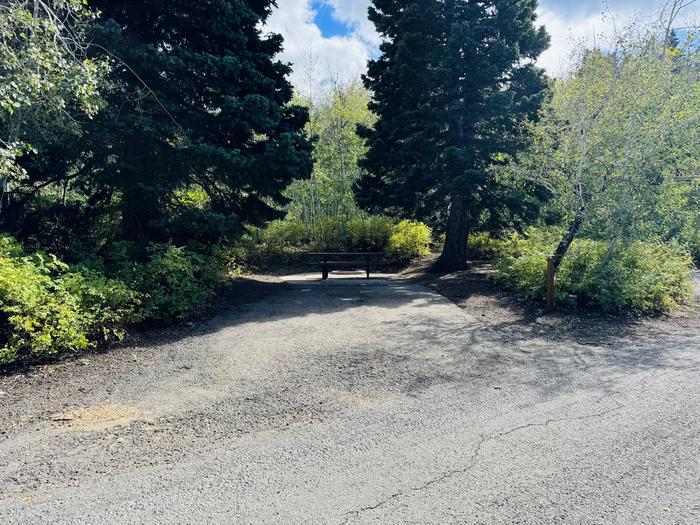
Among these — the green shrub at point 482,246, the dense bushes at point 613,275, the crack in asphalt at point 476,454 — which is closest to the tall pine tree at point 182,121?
the dense bushes at point 613,275

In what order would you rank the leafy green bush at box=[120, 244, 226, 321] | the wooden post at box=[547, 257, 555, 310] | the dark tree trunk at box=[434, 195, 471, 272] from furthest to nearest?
1. the dark tree trunk at box=[434, 195, 471, 272]
2. the wooden post at box=[547, 257, 555, 310]
3. the leafy green bush at box=[120, 244, 226, 321]

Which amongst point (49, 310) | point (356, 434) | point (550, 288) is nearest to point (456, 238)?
point (550, 288)

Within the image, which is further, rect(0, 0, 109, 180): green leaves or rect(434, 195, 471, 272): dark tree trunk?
rect(434, 195, 471, 272): dark tree trunk

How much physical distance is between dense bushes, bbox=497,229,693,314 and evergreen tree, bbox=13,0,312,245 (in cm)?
520

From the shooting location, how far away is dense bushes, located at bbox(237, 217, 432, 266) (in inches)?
566

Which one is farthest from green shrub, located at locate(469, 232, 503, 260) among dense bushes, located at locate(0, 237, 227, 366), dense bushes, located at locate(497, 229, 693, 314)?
dense bushes, located at locate(0, 237, 227, 366)

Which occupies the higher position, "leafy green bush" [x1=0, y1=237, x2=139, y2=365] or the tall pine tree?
the tall pine tree

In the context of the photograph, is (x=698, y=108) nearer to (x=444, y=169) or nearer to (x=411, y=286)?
(x=444, y=169)

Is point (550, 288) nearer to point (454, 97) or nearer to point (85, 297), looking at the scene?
point (454, 97)

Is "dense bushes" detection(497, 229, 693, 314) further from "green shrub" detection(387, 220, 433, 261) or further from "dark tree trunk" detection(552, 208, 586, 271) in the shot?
"green shrub" detection(387, 220, 433, 261)

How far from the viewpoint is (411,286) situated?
9977mm

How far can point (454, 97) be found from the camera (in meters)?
10.7

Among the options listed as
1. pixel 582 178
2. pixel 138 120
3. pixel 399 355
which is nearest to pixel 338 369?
pixel 399 355

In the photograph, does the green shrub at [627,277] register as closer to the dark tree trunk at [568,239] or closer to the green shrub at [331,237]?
the dark tree trunk at [568,239]
